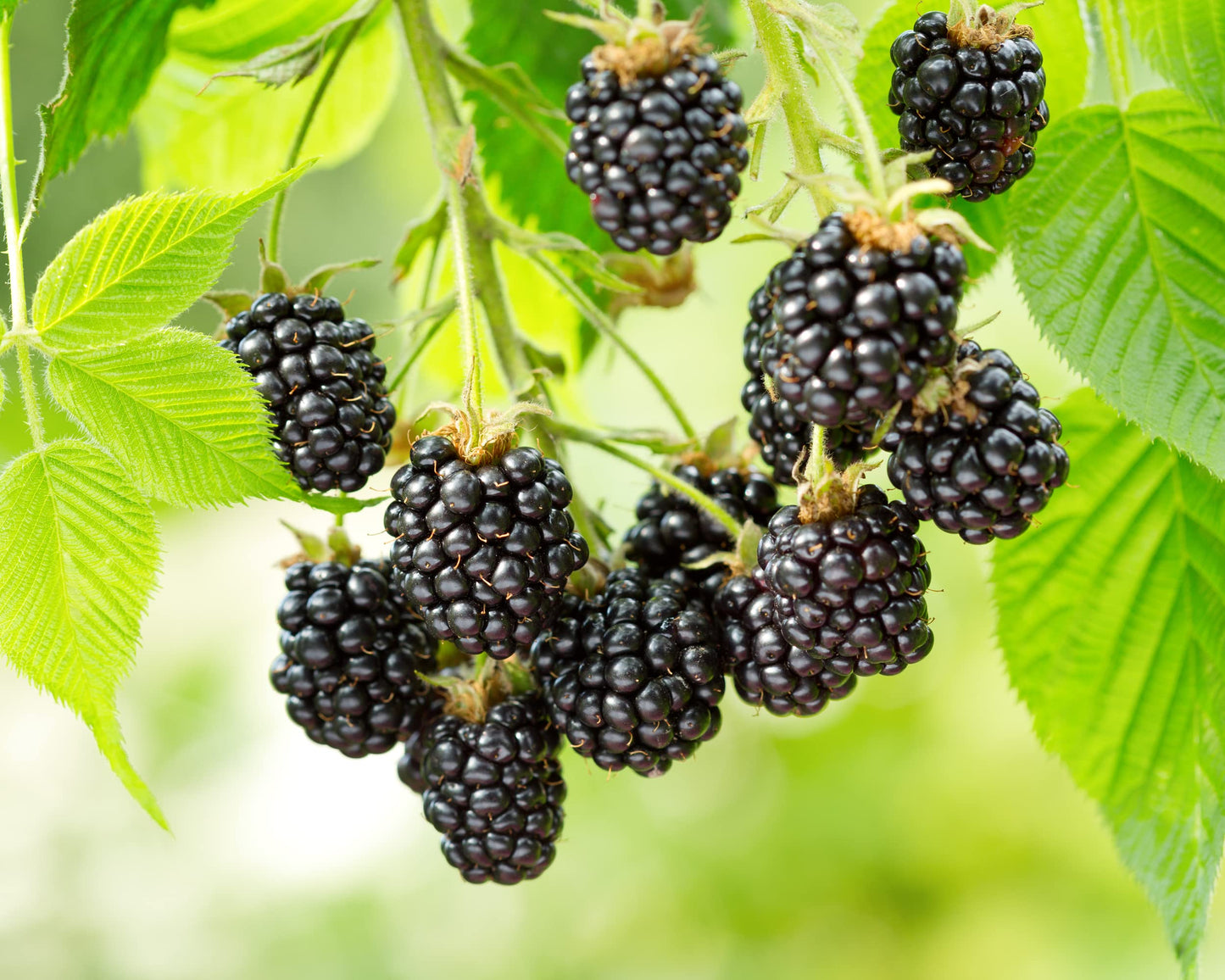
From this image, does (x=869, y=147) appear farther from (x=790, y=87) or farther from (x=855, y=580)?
(x=855, y=580)

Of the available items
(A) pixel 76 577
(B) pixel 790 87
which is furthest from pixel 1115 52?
(A) pixel 76 577

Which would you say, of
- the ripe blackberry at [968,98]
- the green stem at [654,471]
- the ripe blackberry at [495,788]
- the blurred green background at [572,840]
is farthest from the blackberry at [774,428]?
the blurred green background at [572,840]

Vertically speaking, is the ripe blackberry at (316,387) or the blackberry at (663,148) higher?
the blackberry at (663,148)

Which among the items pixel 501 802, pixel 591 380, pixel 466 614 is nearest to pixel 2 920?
pixel 591 380

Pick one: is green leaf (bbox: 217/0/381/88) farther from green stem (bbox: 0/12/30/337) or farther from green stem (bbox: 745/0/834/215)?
green stem (bbox: 745/0/834/215)

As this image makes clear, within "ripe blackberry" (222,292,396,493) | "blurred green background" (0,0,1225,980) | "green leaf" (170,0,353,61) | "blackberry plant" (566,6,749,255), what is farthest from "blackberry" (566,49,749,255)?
"blurred green background" (0,0,1225,980)

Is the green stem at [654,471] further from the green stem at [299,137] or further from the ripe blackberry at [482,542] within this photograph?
the green stem at [299,137]

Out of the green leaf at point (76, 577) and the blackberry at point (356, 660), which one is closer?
the green leaf at point (76, 577)

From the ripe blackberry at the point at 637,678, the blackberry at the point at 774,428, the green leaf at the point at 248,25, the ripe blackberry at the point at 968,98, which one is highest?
the ripe blackberry at the point at 968,98
